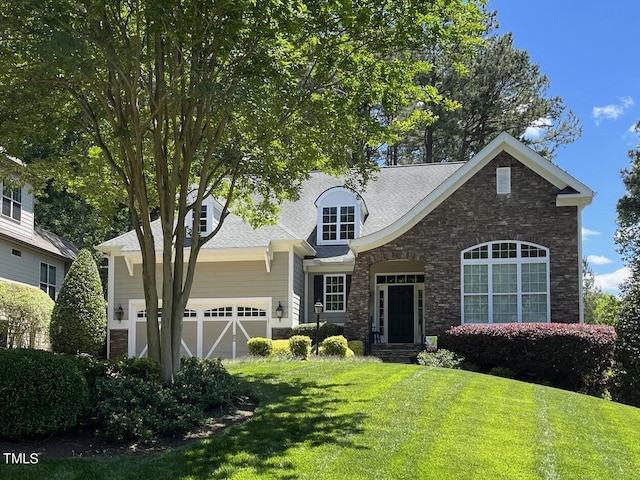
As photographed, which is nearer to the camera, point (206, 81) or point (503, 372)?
point (206, 81)

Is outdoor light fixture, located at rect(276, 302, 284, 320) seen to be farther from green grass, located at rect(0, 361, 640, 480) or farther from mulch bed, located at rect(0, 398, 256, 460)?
mulch bed, located at rect(0, 398, 256, 460)

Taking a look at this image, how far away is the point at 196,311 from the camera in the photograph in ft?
73.8

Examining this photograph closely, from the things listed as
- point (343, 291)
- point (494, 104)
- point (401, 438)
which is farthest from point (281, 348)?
point (494, 104)

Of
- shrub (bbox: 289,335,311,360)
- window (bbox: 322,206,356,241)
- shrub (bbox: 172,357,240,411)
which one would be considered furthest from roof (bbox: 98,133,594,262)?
shrub (bbox: 172,357,240,411)

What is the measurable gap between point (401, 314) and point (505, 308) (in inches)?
184

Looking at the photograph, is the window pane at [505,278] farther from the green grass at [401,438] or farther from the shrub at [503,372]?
A: the green grass at [401,438]

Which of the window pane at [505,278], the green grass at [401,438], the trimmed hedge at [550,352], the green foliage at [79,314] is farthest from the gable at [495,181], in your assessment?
the green foliage at [79,314]

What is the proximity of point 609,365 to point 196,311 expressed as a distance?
1328 cm

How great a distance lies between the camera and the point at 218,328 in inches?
878

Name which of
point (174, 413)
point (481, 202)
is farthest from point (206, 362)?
point (481, 202)

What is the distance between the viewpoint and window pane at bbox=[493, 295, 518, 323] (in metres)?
18.0

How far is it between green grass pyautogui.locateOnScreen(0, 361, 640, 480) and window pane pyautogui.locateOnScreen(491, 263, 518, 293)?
21.3 ft

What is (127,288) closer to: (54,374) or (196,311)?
(196,311)

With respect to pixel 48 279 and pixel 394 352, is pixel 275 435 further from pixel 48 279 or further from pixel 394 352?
pixel 48 279
